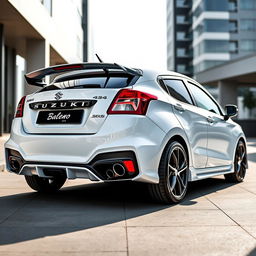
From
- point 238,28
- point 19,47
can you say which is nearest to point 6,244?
point 19,47

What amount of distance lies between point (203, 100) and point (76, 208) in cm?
260

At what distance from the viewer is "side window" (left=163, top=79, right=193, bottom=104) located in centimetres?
523

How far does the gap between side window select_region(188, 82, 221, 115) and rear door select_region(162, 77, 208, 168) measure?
0.67ft

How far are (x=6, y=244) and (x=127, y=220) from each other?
1.25 meters

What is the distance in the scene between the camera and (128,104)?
4.44 meters

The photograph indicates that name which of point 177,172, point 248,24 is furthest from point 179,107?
point 248,24

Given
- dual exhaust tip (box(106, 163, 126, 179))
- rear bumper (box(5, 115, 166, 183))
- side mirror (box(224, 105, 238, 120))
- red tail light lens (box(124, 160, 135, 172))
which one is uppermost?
side mirror (box(224, 105, 238, 120))

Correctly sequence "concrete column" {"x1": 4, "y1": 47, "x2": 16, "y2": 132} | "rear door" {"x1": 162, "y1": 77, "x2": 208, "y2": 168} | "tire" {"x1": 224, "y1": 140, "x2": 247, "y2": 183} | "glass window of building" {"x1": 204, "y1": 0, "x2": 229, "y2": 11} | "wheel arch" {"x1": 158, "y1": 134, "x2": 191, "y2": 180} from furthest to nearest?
1. "glass window of building" {"x1": 204, "y1": 0, "x2": 229, "y2": 11}
2. "concrete column" {"x1": 4, "y1": 47, "x2": 16, "y2": 132}
3. "tire" {"x1": 224, "y1": 140, "x2": 247, "y2": 183}
4. "rear door" {"x1": 162, "y1": 77, "x2": 208, "y2": 168}
5. "wheel arch" {"x1": 158, "y1": 134, "x2": 191, "y2": 180}

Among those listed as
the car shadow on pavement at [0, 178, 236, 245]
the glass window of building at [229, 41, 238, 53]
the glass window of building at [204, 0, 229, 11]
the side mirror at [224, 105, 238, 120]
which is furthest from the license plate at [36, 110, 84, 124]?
the glass window of building at [229, 41, 238, 53]

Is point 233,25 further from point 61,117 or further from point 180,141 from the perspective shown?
point 61,117

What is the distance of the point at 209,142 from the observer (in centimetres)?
591

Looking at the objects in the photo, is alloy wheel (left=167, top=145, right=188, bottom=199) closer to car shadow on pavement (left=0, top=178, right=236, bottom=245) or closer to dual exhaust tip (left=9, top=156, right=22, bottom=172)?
car shadow on pavement (left=0, top=178, right=236, bottom=245)

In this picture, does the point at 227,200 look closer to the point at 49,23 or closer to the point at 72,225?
the point at 72,225

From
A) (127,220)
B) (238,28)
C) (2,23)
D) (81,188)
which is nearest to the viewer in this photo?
(127,220)
